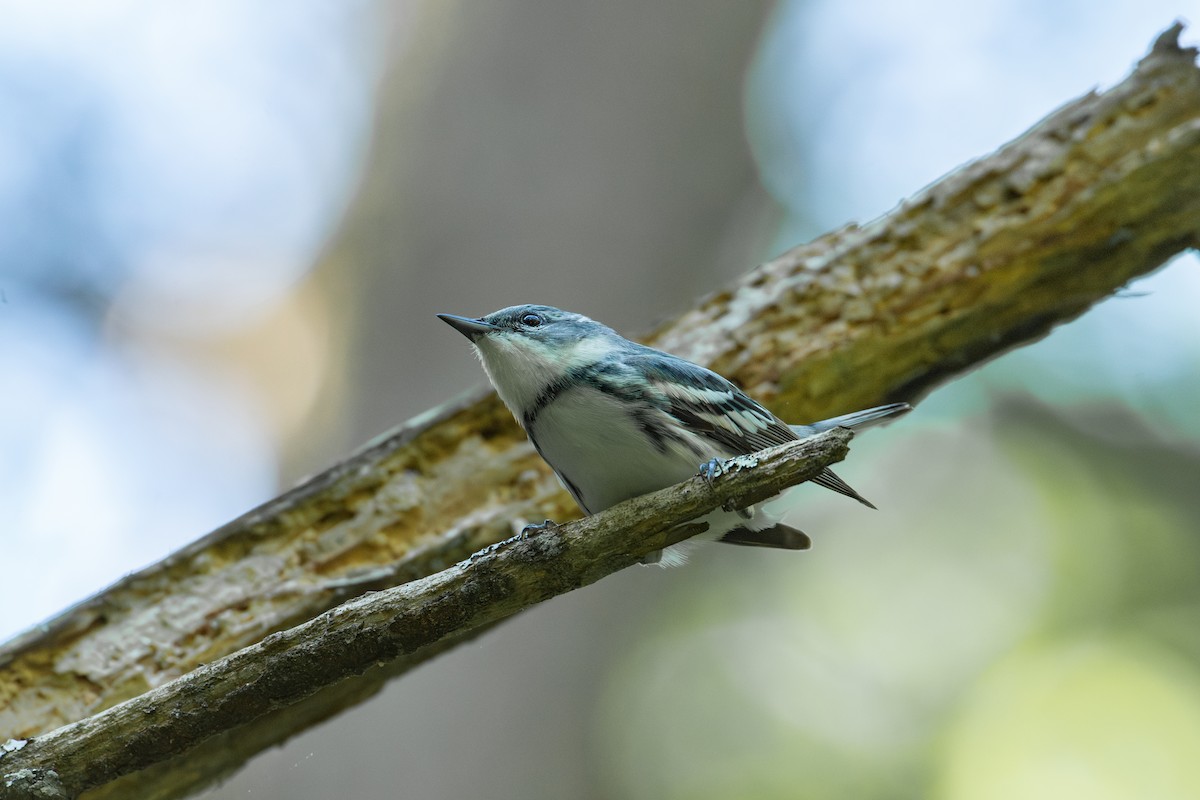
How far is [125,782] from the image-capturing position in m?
3.09

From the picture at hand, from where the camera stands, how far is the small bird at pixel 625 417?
111 inches

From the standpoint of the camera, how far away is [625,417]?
282cm

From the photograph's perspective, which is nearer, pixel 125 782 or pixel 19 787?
pixel 19 787

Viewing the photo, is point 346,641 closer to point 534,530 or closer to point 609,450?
point 534,530

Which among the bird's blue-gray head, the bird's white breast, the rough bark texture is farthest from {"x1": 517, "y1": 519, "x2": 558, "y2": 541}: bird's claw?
the bird's blue-gray head

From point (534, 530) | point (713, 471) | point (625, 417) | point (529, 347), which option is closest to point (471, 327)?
point (529, 347)

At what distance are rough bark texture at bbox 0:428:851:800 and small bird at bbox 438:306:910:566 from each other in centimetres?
36

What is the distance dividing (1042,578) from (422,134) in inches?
248

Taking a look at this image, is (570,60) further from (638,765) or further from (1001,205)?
(638,765)

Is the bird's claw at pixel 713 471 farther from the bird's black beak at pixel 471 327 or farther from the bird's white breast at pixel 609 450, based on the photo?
the bird's black beak at pixel 471 327

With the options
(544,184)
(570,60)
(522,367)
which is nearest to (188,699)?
(522,367)

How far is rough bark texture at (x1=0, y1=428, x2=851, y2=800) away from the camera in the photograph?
2.22m

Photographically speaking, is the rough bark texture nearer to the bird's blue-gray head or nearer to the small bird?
the small bird

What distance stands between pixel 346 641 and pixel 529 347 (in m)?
1.28
